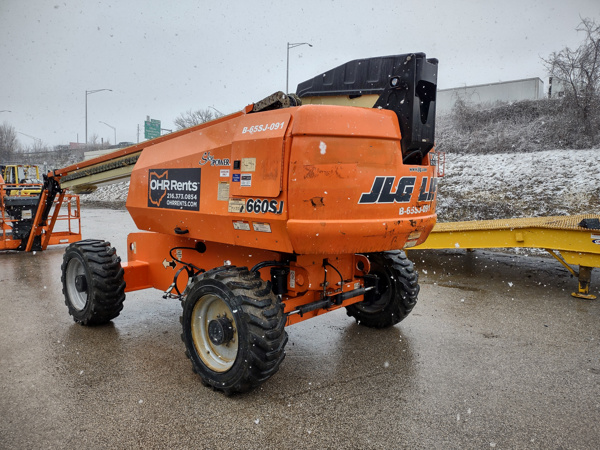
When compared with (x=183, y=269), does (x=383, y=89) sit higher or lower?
higher

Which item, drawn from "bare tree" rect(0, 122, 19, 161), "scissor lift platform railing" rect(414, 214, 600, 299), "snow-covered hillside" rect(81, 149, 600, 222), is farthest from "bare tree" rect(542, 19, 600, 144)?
"bare tree" rect(0, 122, 19, 161)

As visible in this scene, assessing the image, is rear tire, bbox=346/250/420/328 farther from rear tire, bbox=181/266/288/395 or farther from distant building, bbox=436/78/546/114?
distant building, bbox=436/78/546/114

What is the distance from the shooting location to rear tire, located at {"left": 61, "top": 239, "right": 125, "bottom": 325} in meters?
4.91

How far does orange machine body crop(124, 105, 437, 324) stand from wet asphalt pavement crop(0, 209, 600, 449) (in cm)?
77

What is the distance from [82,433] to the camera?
304cm

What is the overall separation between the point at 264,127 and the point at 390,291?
243cm

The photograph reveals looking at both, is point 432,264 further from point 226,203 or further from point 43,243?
point 43,243

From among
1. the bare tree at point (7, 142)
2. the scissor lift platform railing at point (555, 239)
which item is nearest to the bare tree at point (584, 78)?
the scissor lift platform railing at point (555, 239)

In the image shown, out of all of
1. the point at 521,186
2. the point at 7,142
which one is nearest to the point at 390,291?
the point at 521,186

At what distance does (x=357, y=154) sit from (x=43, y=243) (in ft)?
30.8

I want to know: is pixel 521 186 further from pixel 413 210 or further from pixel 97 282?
pixel 97 282

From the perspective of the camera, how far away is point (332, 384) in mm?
3777

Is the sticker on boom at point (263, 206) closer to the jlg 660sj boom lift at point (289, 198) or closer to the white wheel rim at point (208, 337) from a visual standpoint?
the jlg 660sj boom lift at point (289, 198)

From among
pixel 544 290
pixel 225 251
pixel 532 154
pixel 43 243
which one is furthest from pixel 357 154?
pixel 532 154
